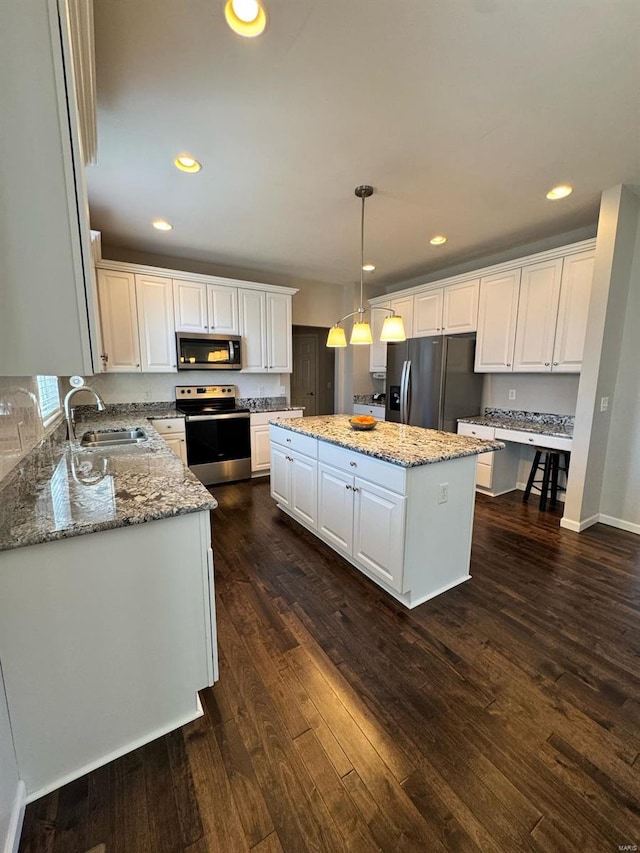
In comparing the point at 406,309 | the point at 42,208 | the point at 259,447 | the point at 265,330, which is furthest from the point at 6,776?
the point at 406,309

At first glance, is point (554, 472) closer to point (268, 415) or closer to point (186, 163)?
point (268, 415)

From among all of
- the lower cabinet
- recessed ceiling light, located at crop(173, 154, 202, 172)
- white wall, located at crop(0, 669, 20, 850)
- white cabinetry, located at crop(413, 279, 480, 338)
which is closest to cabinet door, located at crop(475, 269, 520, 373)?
white cabinetry, located at crop(413, 279, 480, 338)

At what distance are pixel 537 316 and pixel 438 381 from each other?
3.75 ft

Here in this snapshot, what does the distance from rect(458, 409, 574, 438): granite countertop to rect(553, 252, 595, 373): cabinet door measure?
605 millimetres

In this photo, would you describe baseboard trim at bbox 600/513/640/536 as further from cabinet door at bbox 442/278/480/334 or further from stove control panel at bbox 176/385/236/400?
stove control panel at bbox 176/385/236/400

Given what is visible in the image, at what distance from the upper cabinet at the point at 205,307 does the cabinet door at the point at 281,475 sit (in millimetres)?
1790

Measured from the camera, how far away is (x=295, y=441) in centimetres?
304

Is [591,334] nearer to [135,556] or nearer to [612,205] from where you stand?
[612,205]

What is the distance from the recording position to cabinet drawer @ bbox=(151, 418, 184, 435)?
12.4 feet

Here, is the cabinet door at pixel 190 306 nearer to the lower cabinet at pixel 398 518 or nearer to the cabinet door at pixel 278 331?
the cabinet door at pixel 278 331

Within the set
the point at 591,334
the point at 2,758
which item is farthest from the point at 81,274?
the point at 591,334

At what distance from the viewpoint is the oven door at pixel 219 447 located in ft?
13.0

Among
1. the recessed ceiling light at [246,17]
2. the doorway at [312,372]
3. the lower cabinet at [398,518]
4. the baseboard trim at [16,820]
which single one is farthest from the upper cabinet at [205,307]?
the baseboard trim at [16,820]

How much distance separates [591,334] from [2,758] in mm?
4097
